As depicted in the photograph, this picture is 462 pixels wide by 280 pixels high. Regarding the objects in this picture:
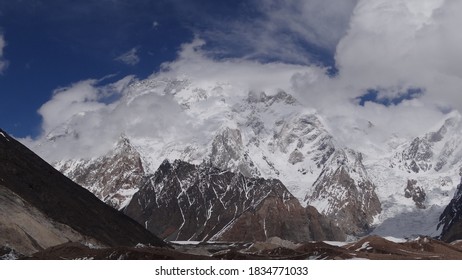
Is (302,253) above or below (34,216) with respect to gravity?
below

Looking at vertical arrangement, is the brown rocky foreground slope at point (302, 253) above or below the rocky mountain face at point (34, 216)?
below

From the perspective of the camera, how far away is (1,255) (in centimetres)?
11806

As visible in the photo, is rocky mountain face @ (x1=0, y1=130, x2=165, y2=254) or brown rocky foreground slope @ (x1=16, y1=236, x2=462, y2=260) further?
rocky mountain face @ (x1=0, y1=130, x2=165, y2=254)

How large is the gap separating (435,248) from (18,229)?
96041mm

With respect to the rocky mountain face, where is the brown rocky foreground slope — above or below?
below

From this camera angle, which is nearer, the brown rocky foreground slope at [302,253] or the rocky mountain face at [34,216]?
the brown rocky foreground slope at [302,253]

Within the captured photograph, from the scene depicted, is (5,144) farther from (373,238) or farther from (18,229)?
(373,238)

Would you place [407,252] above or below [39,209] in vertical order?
below

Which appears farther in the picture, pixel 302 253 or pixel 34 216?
pixel 34 216
